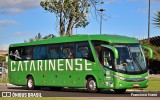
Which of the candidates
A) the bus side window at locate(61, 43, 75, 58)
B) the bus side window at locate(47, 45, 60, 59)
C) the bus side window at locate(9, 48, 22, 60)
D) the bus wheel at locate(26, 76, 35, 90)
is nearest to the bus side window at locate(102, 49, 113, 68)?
the bus side window at locate(61, 43, 75, 58)

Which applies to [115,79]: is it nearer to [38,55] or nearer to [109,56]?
[109,56]

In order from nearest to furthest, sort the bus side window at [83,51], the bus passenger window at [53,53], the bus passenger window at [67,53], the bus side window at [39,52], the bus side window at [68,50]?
the bus side window at [83,51] < the bus side window at [68,50] < the bus passenger window at [67,53] < the bus passenger window at [53,53] < the bus side window at [39,52]

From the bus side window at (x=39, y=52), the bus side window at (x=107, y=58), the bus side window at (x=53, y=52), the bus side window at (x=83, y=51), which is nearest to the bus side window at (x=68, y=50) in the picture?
the bus side window at (x=83, y=51)

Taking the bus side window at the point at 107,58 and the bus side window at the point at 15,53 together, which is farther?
the bus side window at the point at 15,53

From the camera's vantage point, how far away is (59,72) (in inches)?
1147

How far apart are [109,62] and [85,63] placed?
189 cm

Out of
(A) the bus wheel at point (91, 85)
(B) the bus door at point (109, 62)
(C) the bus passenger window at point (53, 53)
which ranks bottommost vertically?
(A) the bus wheel at point (91, 85)

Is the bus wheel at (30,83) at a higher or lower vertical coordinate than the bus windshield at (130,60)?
lower

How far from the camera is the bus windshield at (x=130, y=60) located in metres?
25.0

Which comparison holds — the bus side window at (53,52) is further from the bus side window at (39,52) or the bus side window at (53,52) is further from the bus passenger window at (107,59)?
the bus passenger window at (107,59)

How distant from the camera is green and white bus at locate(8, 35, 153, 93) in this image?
2508cm

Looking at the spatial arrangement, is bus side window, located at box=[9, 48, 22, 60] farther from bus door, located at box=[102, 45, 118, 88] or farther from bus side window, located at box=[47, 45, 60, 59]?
bus door, located at box=[102, 45, 118, 88]

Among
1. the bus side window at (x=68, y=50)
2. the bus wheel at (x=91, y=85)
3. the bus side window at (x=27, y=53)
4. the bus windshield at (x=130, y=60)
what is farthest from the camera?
the bus side window at (x=27, y=53)

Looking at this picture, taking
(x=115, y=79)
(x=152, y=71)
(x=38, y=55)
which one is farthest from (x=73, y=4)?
(x=152, y=71)
